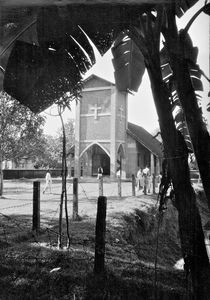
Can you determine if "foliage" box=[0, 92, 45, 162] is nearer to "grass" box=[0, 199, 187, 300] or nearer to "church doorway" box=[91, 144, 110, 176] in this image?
"grass" box=[0, 199, 187, 300]

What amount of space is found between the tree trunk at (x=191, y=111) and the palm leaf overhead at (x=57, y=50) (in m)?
0.49

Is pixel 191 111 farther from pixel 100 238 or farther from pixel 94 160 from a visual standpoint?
pixel 94 160

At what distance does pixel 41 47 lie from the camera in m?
3.25

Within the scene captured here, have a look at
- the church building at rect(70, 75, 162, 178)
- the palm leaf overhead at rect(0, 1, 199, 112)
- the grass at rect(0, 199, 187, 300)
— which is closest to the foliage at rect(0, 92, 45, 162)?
the grass at rect(0, 199, 187, 300)

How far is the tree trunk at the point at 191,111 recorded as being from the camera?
9.60ft

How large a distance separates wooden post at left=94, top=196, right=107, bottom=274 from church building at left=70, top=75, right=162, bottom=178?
23365 millimetres

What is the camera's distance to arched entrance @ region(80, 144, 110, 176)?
30.9m

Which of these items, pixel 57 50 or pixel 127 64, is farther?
pixel 127 64

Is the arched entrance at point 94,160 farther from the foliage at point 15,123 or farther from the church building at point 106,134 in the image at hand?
A: the foliage at point 15,123

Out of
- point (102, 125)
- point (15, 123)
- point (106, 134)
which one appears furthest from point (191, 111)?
point (102, 125)

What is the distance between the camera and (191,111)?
117 inches

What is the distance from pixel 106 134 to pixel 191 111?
26.3 metres

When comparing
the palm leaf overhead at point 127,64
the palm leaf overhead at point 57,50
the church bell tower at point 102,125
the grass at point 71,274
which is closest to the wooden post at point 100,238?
the grass at point 71,274

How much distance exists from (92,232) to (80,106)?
23.5 m
